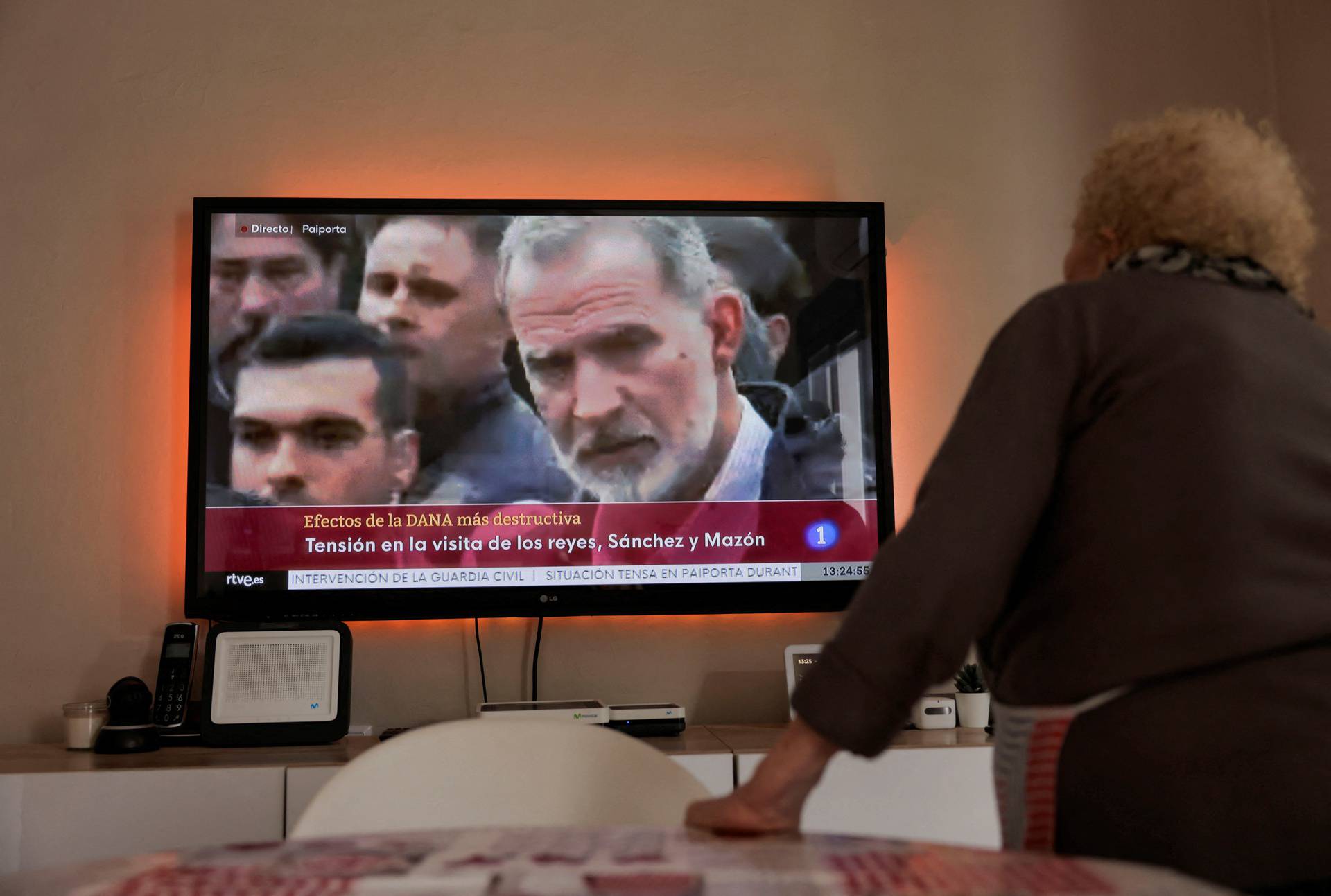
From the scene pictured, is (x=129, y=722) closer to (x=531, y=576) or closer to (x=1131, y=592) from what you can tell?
(x=531, y=576)

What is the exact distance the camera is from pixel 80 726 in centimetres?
259

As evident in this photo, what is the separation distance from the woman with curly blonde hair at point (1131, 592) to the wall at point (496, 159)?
72.8 inches

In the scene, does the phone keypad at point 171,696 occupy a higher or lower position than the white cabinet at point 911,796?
higher

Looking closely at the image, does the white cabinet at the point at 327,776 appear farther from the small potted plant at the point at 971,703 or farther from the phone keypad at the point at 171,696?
the small potted plant at the point at 971,703

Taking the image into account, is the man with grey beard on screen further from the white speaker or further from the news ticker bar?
the white speaker

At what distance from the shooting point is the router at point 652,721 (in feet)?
8.64

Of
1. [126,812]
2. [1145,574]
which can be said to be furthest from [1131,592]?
[126,812]

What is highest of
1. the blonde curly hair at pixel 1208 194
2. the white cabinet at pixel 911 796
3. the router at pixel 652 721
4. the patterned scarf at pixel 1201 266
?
the blonde curly hair at pixel 1208 194

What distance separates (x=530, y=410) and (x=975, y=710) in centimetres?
129

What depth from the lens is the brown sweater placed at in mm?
1035

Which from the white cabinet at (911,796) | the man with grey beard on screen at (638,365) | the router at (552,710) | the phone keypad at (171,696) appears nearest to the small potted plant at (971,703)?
the white cabinet at (911,796)

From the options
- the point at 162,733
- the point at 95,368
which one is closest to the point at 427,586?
the point at 162,733

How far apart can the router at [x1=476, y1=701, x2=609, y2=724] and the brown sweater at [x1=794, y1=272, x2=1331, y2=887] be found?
1.51 metres

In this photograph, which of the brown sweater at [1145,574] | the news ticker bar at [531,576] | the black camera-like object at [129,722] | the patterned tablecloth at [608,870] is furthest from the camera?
the news ticker bar at [531,576]
